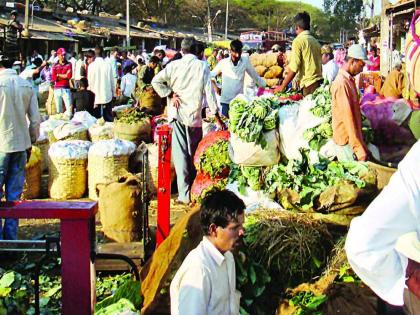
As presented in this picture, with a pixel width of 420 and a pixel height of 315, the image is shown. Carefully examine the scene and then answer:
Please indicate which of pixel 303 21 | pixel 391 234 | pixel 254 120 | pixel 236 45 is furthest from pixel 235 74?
pixel 391 234

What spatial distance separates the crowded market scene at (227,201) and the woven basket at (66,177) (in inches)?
0.7

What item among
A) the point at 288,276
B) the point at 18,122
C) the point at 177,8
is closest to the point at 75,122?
the point at 18,122

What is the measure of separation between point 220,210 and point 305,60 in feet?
15.3

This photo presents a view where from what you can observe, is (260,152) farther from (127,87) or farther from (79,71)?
(79,71)

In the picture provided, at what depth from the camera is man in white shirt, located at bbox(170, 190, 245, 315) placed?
2.62m

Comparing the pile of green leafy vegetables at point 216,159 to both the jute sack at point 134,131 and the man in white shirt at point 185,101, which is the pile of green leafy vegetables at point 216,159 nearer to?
the man in white shirt at point 185,101

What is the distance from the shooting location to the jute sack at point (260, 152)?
5.65 m

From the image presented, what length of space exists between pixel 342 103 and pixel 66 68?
9522mm

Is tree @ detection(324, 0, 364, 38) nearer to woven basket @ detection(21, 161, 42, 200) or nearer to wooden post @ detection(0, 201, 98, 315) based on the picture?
woven basket @ detection(21, 161, 42, 200)

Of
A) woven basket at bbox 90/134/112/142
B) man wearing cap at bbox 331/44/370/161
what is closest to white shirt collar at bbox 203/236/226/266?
man wearing cap at bbox 331/44/370/161

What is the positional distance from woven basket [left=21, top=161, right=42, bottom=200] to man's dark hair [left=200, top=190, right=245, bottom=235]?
509 cm

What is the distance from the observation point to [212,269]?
2.70 meters

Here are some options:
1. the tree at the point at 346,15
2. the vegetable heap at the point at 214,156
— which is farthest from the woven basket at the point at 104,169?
the tree at the point at 346,15

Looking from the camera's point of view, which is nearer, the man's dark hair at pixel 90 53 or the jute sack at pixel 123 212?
the jute sack at pixel 123 212
